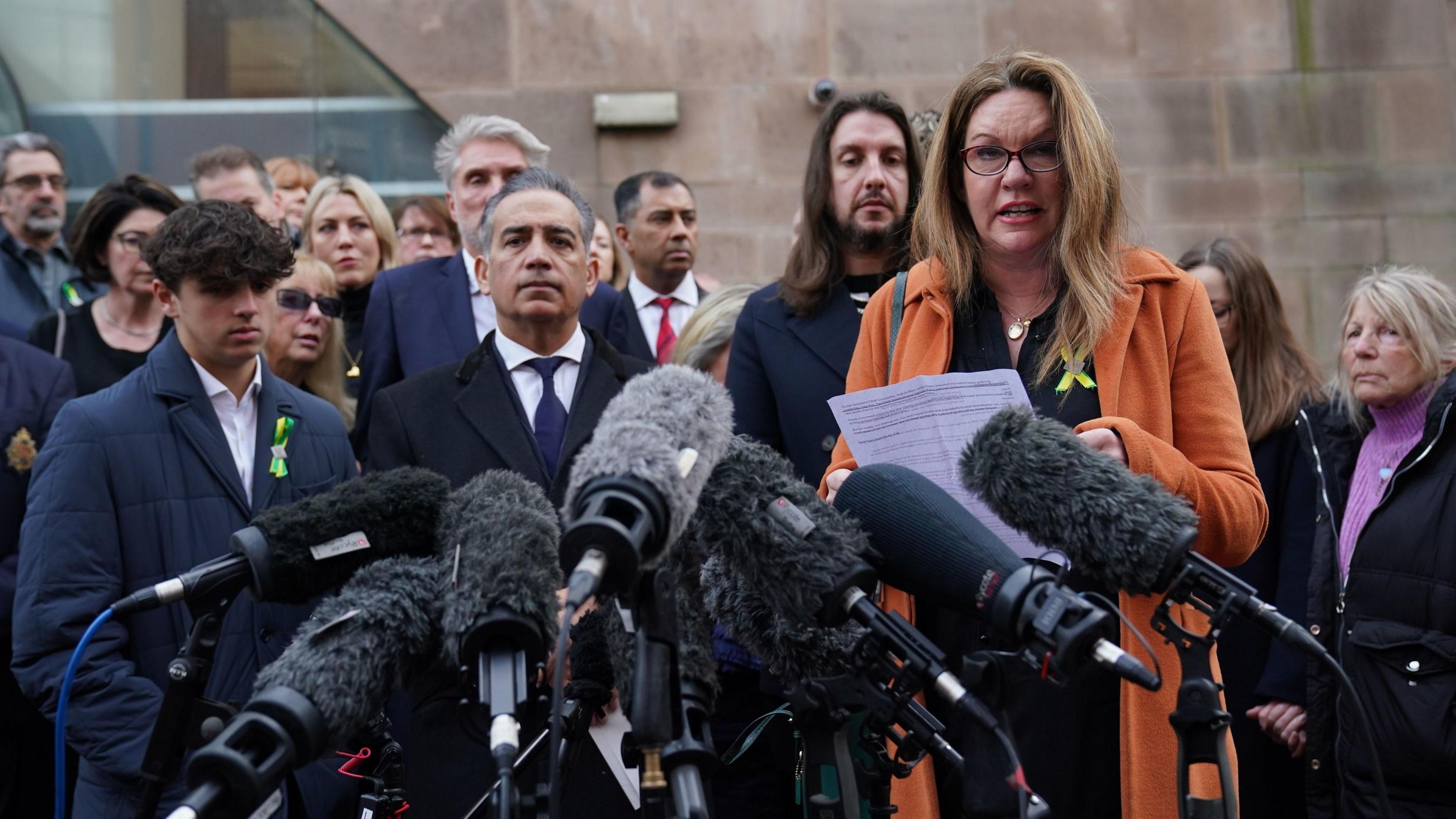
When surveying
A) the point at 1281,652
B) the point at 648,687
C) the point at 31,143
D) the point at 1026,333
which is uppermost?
the point at 31,143

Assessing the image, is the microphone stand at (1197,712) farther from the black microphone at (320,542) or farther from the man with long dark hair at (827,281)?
the man with long dark hair at (827,281)

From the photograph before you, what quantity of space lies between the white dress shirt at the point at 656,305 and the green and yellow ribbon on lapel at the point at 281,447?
2.45 meters

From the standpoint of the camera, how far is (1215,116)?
862 cm

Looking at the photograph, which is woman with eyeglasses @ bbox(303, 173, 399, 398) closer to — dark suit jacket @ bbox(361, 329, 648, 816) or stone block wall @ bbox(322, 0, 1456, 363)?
stone block wall @ bbox(322, 0, 1456, 363)

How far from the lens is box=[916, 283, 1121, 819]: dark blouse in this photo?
8.77ft

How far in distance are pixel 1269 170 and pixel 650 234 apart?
4.45 m

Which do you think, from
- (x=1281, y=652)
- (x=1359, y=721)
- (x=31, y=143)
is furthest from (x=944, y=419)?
(x=31, y=143)

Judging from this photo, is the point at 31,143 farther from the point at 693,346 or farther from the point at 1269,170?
the point at 1269,170

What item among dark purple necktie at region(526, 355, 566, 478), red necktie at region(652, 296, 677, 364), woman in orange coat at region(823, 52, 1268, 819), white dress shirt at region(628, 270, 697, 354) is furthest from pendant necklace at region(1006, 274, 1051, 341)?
white dress shirt at region(628, 270, 697, 354)

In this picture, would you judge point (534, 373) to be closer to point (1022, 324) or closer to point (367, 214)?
point (1022, 324)

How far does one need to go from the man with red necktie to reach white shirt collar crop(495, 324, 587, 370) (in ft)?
6.00

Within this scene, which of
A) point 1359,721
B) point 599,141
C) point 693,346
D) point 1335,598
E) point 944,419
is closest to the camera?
point 1359,721

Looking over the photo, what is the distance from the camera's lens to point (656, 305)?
21.0ft

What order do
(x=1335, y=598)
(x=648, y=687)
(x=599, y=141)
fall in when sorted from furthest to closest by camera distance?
(x=599, y=141), (x=1335, y=598), (x=648, y=687)
